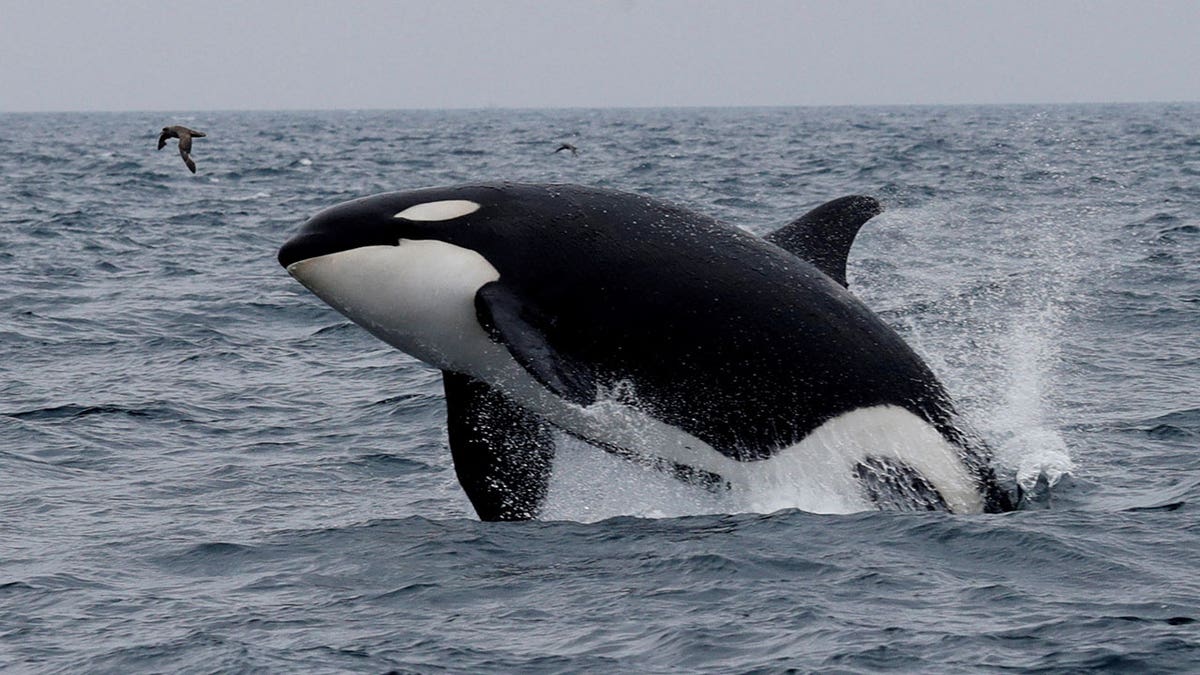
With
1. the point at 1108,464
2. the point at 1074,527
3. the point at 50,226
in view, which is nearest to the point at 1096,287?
the point at 1108,464

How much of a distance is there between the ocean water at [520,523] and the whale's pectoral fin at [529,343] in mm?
928

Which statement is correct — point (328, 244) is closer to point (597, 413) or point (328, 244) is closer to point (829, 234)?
point (597, 413)

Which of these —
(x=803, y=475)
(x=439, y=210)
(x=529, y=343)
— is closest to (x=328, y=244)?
(x=439, y=210)

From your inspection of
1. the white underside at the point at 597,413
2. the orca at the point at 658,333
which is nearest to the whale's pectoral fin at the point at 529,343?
the orca at the point at 658,333

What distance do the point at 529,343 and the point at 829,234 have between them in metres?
2.15

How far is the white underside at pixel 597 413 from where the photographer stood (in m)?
8.88

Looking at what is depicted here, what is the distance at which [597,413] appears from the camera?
8.96 metres

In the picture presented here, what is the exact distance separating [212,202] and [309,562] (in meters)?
28.0

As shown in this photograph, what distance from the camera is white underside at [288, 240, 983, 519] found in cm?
Result: 888

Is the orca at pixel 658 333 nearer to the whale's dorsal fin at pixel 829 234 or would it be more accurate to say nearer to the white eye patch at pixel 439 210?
the white eye patch at pixel 439 210

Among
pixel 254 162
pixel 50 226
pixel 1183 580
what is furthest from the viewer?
pixel 254 162

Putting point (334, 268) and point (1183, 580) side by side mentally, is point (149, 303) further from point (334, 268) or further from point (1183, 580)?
point (1183, 580)

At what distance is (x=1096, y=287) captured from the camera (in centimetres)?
1897

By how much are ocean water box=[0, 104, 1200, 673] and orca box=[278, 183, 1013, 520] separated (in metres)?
0.33
